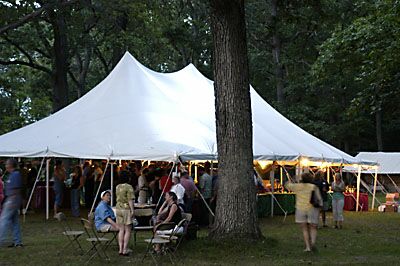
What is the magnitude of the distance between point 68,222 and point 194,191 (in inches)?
132

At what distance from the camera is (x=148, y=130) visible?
14.8m

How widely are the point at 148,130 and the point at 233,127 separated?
482 cm

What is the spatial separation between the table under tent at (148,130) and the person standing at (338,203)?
1017 mm

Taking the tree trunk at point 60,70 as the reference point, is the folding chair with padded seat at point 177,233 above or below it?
below

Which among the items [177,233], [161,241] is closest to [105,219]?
[177,233]

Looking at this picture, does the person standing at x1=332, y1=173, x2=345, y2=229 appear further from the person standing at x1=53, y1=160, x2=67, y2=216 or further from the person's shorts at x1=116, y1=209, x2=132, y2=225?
the person standing at x1=53, y1=160, x2=67, y2=216

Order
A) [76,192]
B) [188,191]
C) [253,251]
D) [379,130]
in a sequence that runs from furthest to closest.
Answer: [379,130] → [76,192] → [188,191] → [253,251]

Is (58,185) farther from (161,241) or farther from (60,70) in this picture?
(60,70)

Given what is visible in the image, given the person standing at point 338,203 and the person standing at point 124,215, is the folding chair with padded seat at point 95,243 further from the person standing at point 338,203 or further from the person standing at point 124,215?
the person standing at point 338,203

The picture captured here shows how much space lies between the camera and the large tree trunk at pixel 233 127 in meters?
10.2

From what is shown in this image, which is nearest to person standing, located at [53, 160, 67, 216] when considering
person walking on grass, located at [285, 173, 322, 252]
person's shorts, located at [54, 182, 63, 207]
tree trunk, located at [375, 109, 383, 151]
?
person's shorts, located at [54, 182, 63, 207]

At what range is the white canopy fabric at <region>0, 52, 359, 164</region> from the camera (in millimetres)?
14188

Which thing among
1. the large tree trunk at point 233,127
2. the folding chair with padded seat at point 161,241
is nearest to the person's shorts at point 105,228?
the folding chair with padded seat at point 161,241

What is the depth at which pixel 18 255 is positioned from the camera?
9711mm
